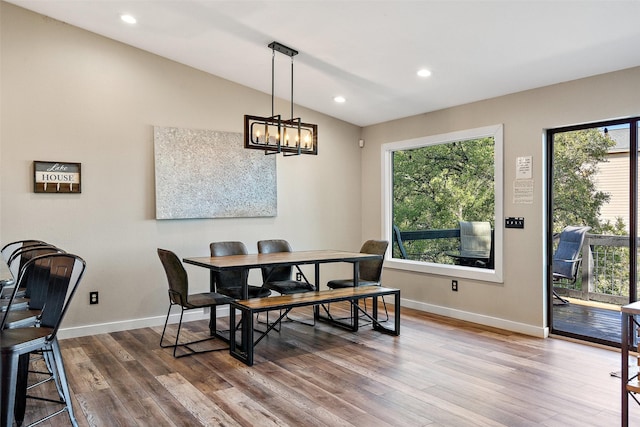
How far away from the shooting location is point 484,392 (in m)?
3.06

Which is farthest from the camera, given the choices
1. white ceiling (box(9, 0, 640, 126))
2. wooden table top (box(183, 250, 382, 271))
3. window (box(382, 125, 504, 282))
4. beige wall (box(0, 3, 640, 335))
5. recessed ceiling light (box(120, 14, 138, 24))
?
window (box(382, 125, 504, 282))

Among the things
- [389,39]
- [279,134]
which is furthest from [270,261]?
[389,39]

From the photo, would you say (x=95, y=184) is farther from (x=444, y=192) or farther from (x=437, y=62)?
(x=444, y=192)

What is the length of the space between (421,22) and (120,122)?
316 cm

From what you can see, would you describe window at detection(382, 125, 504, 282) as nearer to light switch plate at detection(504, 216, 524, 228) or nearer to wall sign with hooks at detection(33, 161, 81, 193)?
light switch plate at detection(504, 216, 524, 228)

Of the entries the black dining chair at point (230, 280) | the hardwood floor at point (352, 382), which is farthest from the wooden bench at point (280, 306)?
the black dining chair at point (230, 280)

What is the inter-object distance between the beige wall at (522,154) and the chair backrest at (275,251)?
1741 millimetres

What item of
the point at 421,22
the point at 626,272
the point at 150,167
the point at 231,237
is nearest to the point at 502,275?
the point at 626,272

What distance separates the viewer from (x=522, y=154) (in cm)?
457

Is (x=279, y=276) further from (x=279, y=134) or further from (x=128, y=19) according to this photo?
(x=128, y=19)

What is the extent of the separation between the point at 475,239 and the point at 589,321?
1.39 meters

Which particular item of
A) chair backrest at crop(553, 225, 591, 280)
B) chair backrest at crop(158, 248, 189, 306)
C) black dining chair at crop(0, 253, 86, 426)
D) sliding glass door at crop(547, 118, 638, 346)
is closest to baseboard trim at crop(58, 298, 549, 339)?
sliding glass door at crop(547, 118, 638, 346)

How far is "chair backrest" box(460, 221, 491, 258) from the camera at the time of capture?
5031 millimetres

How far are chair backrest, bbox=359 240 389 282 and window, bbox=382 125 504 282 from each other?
0.75 metres
